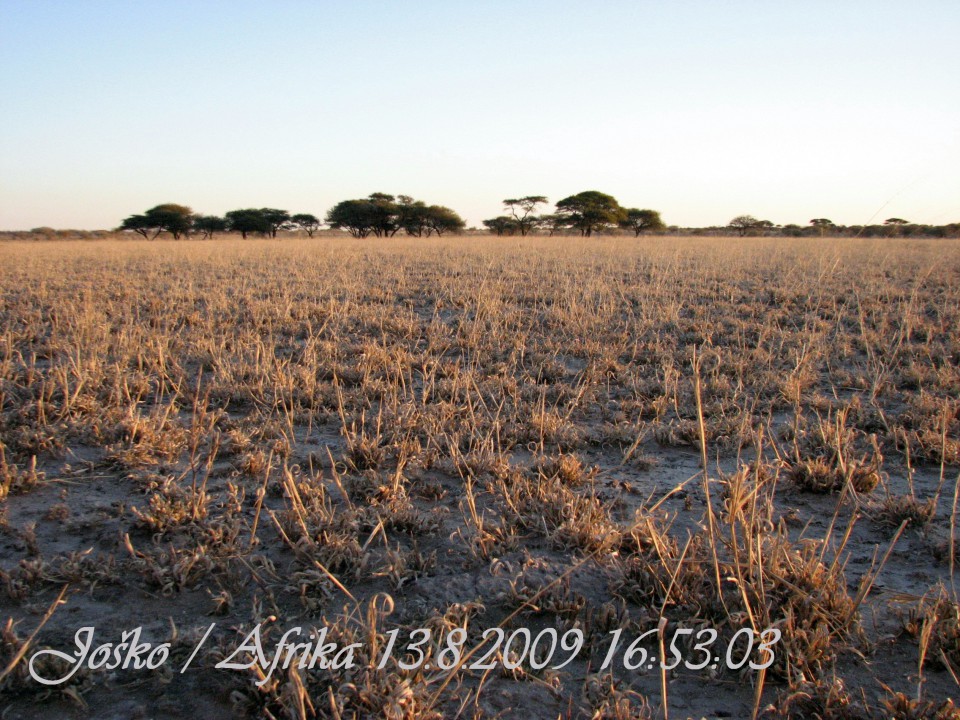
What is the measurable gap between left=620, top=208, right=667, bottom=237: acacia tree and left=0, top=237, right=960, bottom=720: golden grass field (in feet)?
163

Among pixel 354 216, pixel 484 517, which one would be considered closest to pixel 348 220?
pixel 354 216

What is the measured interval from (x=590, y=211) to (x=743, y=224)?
14.7 m

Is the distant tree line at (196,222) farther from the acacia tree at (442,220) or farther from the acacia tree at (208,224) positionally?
the acacia tree at (442,220)

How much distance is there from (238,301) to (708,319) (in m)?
5.72

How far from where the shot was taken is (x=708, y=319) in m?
6.31

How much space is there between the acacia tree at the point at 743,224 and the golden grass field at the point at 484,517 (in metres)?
49.3

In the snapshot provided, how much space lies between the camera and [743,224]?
51.7 m

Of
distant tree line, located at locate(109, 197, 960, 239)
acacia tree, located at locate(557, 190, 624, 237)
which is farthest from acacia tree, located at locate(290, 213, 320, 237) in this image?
acacia tree, located at locate(557, 190, 624, 237)

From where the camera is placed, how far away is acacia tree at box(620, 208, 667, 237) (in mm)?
52438

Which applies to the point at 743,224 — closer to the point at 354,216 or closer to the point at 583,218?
the point at 583,218

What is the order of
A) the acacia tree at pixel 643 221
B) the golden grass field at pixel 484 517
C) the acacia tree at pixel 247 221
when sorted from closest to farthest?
the golden grass field at pixel 484 517 < the acacia tree at pixel 247 221 < the acacia tree at pixel 643 221

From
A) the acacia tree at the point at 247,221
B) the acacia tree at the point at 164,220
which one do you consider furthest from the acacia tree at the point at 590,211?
the acacia tree at the point at 164,220

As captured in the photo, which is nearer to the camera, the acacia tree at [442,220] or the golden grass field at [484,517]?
the golden grass field at [484,517]

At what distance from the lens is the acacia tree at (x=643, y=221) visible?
2064 inches
